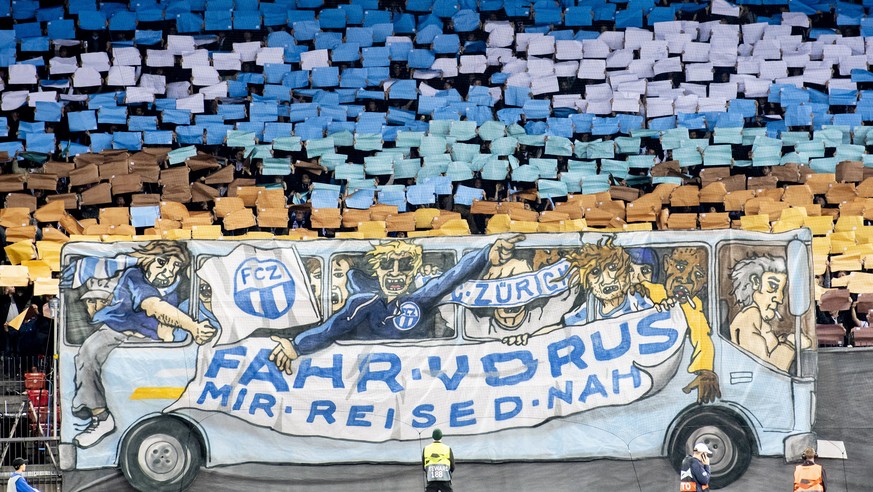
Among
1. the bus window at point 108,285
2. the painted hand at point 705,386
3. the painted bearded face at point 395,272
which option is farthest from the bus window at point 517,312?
the bus window at point 108,285

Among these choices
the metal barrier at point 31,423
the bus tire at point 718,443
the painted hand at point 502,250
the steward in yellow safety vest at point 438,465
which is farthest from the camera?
the painted hand at point 502,250

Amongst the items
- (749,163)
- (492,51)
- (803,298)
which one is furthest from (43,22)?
(803,298)

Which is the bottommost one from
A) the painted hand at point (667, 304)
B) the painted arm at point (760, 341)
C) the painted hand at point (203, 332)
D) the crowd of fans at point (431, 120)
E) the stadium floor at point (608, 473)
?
the stadium floor at point (608, 473)

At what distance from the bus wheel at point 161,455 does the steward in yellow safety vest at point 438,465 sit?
3162mm

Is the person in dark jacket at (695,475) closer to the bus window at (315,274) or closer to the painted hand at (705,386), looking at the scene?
the painted hand at (705,386)

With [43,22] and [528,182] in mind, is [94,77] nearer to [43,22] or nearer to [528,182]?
[43,22]

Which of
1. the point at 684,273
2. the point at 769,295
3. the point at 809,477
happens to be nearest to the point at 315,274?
the point at 684,273

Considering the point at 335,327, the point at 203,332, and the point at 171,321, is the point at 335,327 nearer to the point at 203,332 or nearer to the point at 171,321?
the point at 203,332

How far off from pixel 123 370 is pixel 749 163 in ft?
40.4

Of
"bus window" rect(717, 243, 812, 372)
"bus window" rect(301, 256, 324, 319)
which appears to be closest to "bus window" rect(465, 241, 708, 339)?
"bus window" rect(717, 243, 812, 372)

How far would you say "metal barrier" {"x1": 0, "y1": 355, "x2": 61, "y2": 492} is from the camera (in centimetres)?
1505

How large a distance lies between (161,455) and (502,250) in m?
5.13

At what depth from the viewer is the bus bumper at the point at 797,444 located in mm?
14992

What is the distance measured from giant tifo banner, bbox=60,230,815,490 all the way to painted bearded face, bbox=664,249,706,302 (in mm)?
19
